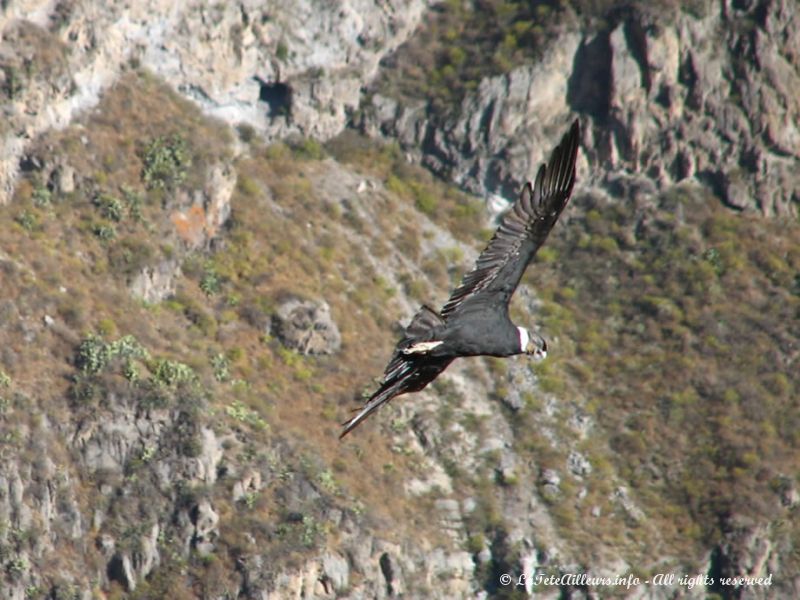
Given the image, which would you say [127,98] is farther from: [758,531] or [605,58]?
[758,531]

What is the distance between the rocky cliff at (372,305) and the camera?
172ft

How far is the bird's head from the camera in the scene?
75.7 feet

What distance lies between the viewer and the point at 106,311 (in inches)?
2201

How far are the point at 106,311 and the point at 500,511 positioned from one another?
14430 mm

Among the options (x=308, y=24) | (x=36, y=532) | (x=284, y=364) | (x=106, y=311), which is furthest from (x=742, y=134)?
(x=36, y=532)

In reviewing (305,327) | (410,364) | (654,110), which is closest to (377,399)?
(410,364)

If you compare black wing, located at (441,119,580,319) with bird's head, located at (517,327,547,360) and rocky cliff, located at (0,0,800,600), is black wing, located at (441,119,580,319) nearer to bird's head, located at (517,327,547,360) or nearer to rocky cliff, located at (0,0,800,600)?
bird's head, located at (517,327,547,360)

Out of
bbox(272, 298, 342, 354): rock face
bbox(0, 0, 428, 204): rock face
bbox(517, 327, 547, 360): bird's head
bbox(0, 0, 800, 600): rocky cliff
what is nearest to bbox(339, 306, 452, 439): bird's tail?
bbox(517, 327, 547, 360): bird's head

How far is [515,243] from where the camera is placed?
23219mm

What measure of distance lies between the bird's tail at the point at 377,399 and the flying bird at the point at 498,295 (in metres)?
0.38

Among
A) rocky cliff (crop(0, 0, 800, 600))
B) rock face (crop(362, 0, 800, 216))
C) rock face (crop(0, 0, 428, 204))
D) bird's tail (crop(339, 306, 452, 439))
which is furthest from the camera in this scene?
rock face (crop(362, 0, 800, 216))

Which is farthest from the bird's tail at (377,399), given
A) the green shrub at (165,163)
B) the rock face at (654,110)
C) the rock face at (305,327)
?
the rock face at (654,110)

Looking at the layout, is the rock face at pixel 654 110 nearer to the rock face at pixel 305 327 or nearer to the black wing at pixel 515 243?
the rock face at pixel 305 327

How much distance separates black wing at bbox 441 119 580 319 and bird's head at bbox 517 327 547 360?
519 mm
